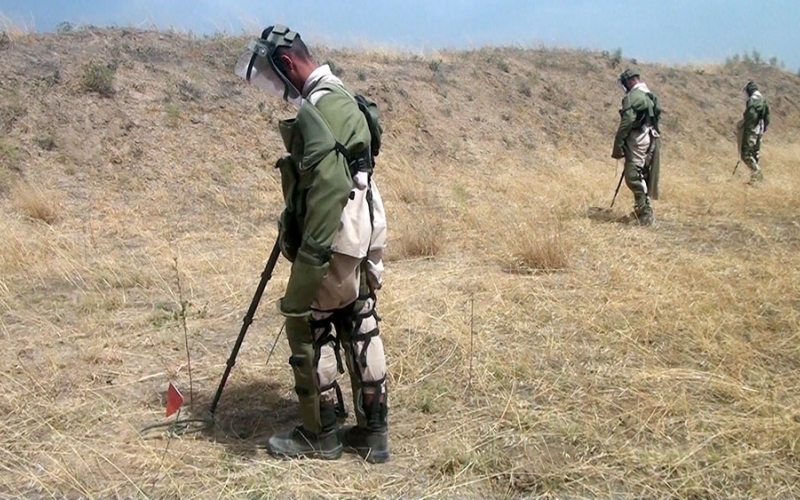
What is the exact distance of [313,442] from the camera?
9.55ft

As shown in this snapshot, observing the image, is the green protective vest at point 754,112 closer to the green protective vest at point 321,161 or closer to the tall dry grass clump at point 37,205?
the tall dry grass clump at point 37,205

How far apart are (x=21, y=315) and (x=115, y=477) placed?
238cm

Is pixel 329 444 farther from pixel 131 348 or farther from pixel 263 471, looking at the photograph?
pixel 131 348

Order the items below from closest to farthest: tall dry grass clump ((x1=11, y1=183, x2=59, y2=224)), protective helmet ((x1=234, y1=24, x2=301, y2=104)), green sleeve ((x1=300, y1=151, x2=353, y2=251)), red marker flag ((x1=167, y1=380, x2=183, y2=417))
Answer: green sleeve ((x1=300, y1=151, x2=353, y2=251)) < protective helmet ((x1=234, y1=24, x2=301, y2=104)) < red marker flag ((x1=167, y1=380, x2=183, y2=417)) < tall dry grass clump ((x1=11, y1=183, x2=59, y2=224))

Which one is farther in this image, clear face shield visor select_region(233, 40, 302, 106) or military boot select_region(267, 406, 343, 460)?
military boot select_region(267, 406, 343, 460)

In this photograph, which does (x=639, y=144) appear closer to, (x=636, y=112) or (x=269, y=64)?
(x=636, y=112)

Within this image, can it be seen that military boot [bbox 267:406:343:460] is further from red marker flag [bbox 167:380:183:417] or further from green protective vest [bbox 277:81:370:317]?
green protective vest [bbox 277:81:370:317]

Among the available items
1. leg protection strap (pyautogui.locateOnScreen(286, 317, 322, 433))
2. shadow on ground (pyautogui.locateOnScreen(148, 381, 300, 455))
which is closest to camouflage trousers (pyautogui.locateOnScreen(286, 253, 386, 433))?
leg protection strap (pyautogui.locateOnScreen(286, 317, 322, 433))

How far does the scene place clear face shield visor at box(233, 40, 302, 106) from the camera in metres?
A: 2.70

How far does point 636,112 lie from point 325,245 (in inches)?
243

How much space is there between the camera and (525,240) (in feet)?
18.9

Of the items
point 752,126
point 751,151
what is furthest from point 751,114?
point 751,151

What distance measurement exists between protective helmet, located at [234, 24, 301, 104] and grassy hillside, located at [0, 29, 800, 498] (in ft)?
5.18

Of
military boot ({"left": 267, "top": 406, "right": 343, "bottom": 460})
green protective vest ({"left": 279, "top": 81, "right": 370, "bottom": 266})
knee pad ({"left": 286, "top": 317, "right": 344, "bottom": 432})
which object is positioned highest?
green protective vest ({"left": 279, "top": 81, "right": 370, "bottom": 266})
